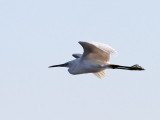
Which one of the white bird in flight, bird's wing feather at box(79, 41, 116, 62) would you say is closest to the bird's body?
the white bird in flight

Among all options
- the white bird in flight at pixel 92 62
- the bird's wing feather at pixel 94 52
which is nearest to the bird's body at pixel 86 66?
the white bird in flight at pixel 92 62

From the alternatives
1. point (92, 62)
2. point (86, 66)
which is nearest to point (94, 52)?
point (92, 62)

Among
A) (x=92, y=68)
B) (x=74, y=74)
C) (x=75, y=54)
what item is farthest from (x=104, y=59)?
(x=75, y=54)

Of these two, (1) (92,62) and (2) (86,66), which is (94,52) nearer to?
(1) (92,62)

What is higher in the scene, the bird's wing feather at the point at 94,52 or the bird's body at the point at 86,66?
the bird's wing feather at the point at 94,52

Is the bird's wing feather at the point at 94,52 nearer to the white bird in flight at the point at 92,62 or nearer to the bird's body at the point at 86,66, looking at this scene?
the white bird in flight at the point at 92,62

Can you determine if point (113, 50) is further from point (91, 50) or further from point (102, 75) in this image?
point (102, 75)

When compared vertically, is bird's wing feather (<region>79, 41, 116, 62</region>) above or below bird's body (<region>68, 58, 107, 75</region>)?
above

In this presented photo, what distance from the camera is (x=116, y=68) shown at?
2375 cm

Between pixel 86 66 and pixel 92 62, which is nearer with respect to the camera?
pixel 92 62

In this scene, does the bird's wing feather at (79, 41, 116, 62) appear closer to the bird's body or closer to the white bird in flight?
the white bird in flight

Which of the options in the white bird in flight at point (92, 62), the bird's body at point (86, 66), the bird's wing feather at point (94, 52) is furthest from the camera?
the bird's body at point (86, 66)

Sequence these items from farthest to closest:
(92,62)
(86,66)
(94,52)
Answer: (86,66) → (92,62) → (94,52)

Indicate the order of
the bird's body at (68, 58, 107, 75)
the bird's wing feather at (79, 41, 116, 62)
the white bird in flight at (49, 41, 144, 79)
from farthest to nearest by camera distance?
the bird's body at (68, 58, 107, 75) < the white bird in flight at (49, 41, 144, 79) < the bird's wing feather at (79, 41, 116, 62)
